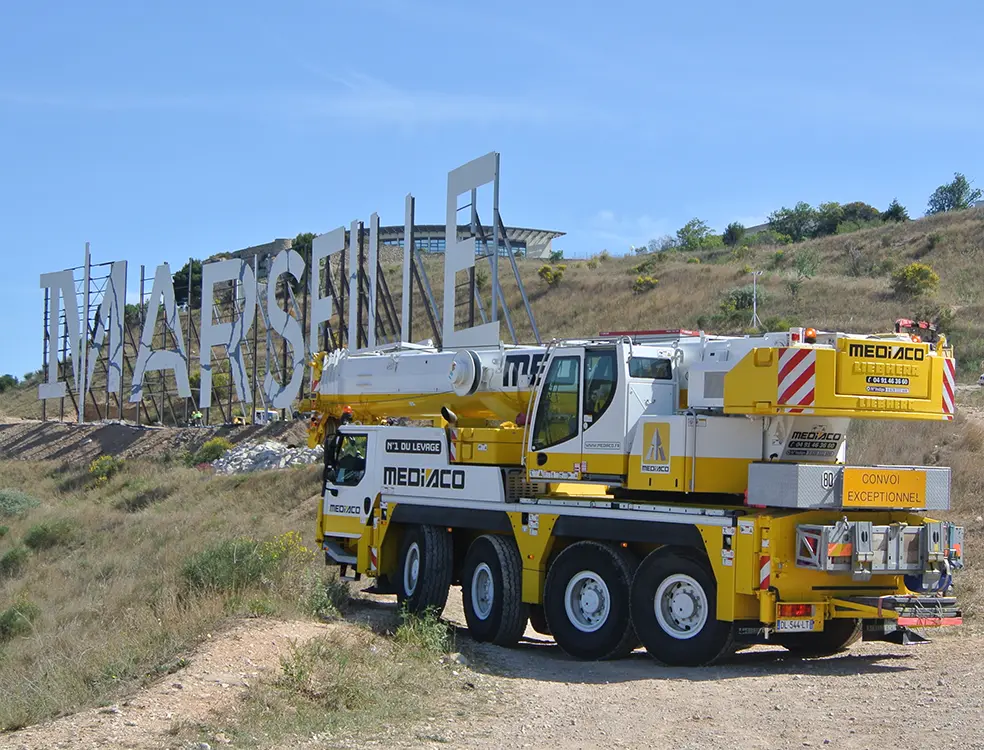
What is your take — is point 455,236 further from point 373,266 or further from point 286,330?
point 286,330

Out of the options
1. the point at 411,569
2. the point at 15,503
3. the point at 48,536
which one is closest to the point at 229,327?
the point at 15,503

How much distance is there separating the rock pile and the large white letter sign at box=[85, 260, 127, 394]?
12.3 m

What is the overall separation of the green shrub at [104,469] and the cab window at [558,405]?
101 ft

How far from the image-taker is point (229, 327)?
43156mm

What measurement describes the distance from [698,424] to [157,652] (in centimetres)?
595

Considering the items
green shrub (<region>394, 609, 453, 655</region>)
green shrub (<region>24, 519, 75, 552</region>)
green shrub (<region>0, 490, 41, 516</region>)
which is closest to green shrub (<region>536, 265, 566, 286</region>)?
green shrub (<region>0, 490, 41, 516</region>)

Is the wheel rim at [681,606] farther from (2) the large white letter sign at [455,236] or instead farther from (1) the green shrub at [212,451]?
(1) the green shrub at [212,451]

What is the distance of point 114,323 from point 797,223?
4101 centimetres

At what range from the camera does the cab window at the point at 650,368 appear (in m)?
13.7

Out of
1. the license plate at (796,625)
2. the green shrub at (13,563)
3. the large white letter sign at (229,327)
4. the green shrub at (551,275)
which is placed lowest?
the green shrub at (13,563)

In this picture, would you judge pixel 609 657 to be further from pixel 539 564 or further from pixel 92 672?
pixel 92 672

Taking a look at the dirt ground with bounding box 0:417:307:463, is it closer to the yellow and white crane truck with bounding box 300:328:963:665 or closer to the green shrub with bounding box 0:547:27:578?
the green shrub with bounding box 0:547:27:578

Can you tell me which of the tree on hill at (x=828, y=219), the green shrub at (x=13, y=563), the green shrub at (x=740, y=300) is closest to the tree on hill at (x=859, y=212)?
the tree on hill at (x=828, y=219)

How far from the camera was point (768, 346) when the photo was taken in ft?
41.0
